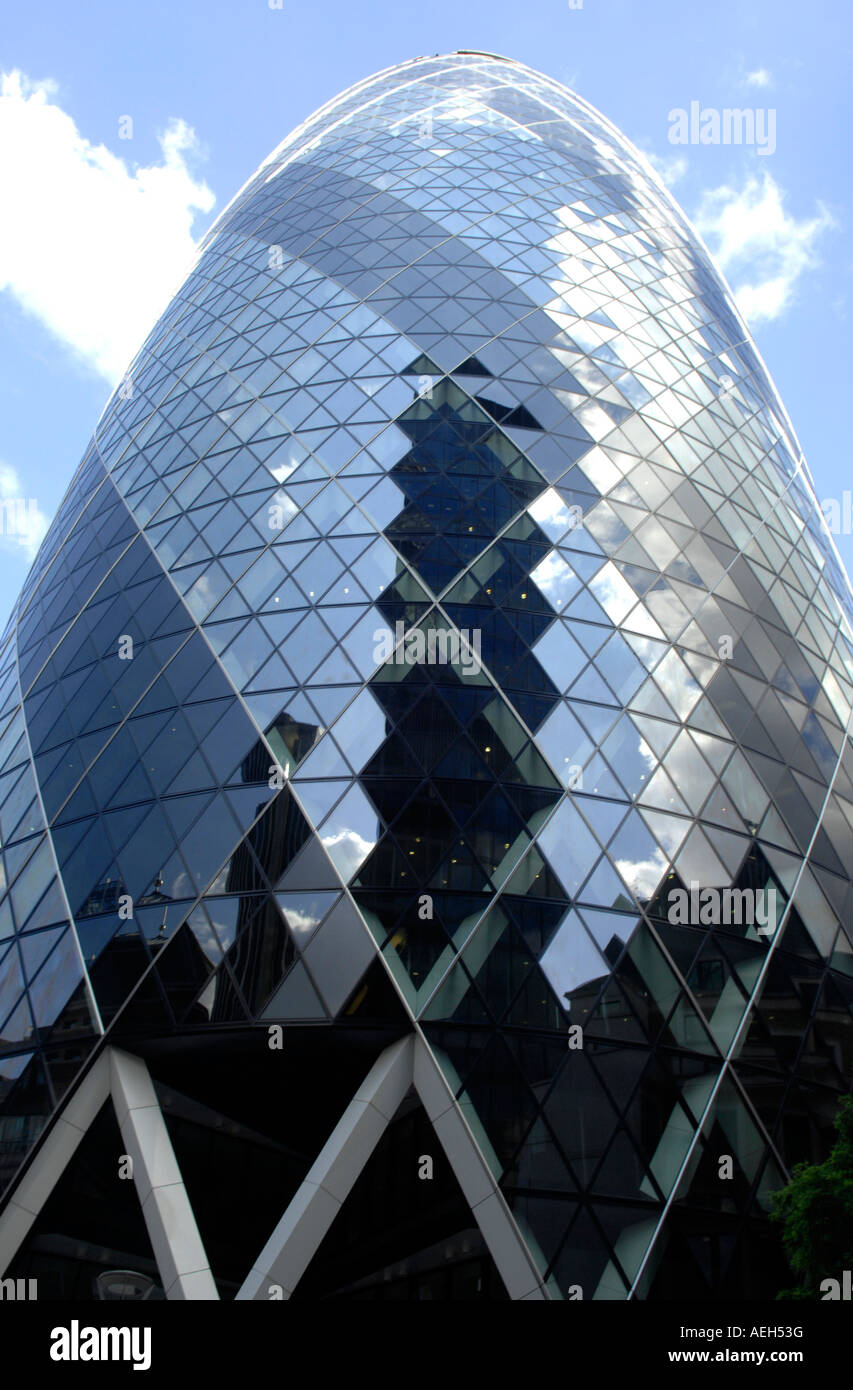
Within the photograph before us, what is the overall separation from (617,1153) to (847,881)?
31.8ft

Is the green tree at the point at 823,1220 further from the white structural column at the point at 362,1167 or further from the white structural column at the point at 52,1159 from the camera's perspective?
the white structural column at the point at 52,1159

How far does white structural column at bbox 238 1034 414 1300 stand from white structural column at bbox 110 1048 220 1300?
1.06 meters

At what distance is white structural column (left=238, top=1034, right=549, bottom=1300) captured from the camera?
16.7 m

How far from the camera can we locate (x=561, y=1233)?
16.6 meters

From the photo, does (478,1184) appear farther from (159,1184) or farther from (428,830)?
(428,830)

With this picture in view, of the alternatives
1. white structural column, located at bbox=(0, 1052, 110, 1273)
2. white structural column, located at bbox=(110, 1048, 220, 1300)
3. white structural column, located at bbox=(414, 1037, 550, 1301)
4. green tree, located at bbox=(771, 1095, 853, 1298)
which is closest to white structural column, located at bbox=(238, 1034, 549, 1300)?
white structural column, located at bbox=(414, 1037, 550, 1301)

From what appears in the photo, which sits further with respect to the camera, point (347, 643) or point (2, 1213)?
point (347, 643)

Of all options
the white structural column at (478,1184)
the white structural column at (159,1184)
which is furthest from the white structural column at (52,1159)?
the white structural column at (478,1184)

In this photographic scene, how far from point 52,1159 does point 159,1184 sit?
2472mm

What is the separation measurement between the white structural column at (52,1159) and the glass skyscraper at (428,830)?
0.08 metres

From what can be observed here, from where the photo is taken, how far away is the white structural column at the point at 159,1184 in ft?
56.3
